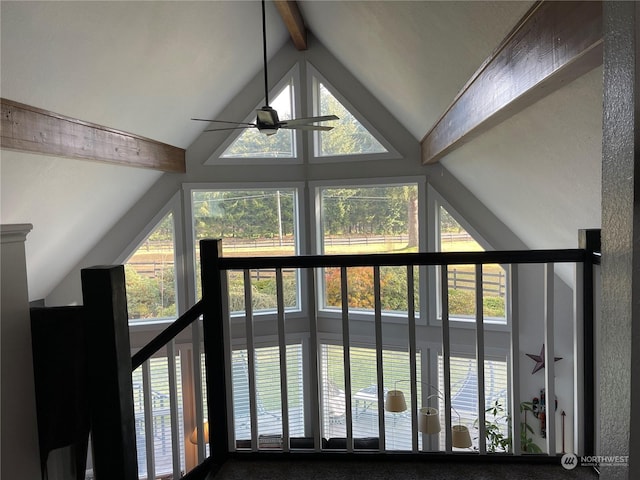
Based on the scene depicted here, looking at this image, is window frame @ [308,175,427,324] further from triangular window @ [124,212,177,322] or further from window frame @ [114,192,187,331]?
triangular window @ [124,212,177,322]

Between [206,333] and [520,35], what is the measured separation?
1954mm

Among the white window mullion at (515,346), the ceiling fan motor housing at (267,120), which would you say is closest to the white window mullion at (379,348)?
the white window mullion at (515,346)

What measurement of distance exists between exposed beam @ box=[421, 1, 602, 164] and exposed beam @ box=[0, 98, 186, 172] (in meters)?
3.15

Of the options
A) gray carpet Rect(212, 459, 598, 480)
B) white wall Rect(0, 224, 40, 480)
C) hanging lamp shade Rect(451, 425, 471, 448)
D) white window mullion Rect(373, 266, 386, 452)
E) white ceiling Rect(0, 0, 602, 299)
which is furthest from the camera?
hanging lamp shade Rect(451, 425, 471, 448)

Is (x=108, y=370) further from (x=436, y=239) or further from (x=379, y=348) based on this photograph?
(x=436, y=239)

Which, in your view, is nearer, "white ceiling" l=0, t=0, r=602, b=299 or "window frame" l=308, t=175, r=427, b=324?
"white ceiling" l=0, t=0, r=602, b=299

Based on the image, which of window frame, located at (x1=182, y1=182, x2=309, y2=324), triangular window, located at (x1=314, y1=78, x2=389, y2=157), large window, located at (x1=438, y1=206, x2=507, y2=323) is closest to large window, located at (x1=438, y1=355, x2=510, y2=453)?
large window, located at (x1=438, y1=206, x2=507, y2=323)

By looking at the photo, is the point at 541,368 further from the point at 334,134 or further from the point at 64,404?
the point at 64,404

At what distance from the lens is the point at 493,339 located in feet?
17.7

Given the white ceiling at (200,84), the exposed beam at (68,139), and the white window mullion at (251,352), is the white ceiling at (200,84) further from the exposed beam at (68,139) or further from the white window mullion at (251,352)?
the white window mullion at (251,352)

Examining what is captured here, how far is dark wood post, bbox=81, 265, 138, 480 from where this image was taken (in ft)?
4.23

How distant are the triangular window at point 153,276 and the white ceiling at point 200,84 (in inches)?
23.2

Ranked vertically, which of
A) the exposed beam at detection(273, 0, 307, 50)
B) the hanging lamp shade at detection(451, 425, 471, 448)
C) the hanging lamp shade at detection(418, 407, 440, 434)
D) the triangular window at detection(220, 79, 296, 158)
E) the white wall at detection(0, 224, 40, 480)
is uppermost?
the exposed beam at detection(273, 0, 307, 50)

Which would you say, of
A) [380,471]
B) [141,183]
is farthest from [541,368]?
[141,183]
